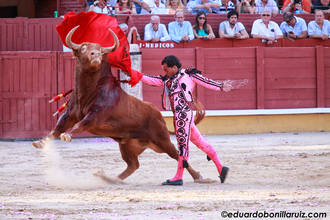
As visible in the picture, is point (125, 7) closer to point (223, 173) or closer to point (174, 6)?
point (174, 6)

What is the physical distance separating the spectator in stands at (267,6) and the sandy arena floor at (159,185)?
121 inches

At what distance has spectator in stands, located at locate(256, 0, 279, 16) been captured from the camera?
1092cm

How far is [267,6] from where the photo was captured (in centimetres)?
1103

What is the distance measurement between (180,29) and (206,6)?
905mm

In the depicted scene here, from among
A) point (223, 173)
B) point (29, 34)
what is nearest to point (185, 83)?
point (223, 173)

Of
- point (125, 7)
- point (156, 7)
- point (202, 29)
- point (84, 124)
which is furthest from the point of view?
point (156, 7)

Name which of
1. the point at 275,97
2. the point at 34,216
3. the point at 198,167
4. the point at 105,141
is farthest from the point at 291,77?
the point at 34,216

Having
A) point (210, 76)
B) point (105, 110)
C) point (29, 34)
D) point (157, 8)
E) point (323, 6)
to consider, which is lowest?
point (210, 76)

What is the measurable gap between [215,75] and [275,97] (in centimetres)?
121

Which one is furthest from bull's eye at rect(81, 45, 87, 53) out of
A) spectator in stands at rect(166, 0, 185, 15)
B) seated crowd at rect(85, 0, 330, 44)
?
spectator in stands at rect(166, 0, 185, 15)

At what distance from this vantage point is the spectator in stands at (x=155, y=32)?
9844mm

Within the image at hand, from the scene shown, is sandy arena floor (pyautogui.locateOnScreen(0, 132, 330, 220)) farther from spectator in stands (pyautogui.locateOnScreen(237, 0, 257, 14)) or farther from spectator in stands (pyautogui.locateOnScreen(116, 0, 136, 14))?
spectator in stands (pyautogui.locateOnScreen(237, 0, 257, 14))

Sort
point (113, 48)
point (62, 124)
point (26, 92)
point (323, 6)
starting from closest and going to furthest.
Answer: point (62, 124)
point (113, 48)
point (26, 92)
point (323, 6)

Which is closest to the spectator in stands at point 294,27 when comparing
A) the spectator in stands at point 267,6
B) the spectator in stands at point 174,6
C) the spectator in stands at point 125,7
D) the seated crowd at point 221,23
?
the seated crowd at point 221,23
